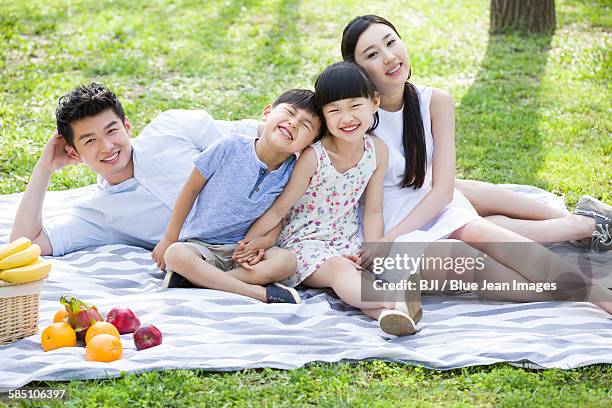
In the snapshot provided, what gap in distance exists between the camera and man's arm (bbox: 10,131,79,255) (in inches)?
182

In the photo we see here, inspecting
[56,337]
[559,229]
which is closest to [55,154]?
[56,337]

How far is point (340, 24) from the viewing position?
1005 centimetres

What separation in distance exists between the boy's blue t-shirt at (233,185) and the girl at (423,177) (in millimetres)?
617

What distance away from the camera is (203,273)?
4.18 m

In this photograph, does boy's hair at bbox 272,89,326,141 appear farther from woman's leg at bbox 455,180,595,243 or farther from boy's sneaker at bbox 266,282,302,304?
woman's leg at bbox 455,180,595,243

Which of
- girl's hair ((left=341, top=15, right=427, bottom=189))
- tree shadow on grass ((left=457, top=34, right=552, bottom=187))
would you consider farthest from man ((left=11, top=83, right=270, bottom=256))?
tree shadow on grass ((left=457, top=34, right=552, bottom=187))

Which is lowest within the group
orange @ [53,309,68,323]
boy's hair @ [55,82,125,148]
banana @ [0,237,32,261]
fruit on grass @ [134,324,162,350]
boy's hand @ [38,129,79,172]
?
fruit on grass @ [134,324,162,350]

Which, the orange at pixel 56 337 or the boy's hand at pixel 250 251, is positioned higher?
the boy's hand at pixel 250 251

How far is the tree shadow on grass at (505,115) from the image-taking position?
622 centimetres

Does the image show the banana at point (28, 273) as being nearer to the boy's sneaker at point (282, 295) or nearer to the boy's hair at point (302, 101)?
the boy's sneaker at point (282, 295)

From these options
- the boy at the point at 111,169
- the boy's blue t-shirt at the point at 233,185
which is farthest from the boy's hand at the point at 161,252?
the boy at the point at 111,169

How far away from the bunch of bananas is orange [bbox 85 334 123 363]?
0.39 meters

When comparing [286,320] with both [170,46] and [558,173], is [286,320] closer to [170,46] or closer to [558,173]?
[558,173]

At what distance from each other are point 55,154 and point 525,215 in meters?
2.65
